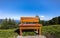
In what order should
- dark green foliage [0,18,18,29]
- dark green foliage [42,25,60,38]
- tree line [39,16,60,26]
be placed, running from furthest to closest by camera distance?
tree line [39,16,60,26]
dark green foliage [0,18,18,29]
dark green foliage [42,25,60,38]

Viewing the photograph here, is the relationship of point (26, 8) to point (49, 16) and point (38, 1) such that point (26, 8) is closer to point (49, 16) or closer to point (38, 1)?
point (38, 1)

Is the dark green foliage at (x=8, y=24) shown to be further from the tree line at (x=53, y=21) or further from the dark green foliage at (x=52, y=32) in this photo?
the dark green foliage at (x=52, y=32)

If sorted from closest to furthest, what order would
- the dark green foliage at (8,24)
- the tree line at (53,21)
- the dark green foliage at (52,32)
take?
the dark green foliage at (52,32)
the dark green foliage at (8,24)
the tree line at (53,21)

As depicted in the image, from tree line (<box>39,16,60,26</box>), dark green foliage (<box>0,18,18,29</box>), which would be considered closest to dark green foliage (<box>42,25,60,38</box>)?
tree line (<box>39,16,60,26</box>)

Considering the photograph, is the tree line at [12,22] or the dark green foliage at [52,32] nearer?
the dark green foliage at [52,32]

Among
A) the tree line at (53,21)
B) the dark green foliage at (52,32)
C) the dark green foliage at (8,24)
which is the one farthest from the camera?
the tree line at (53,21)

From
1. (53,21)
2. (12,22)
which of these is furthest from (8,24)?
(53,21)

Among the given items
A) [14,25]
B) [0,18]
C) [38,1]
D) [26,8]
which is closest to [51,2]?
[38,1]

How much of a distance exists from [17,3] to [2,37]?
2.15 meters

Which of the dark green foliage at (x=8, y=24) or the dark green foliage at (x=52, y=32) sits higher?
the dark green foliage at (x=8, y=24)

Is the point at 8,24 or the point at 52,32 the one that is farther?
the point at 8,24

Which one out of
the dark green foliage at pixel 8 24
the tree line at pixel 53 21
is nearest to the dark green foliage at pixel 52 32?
the tree line at pixel 53 21

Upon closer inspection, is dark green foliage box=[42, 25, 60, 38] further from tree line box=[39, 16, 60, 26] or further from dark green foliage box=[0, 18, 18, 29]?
dark green foliage box=[0, 18, 18, 29]

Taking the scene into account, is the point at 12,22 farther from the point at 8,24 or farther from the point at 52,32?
the point at 52,32
